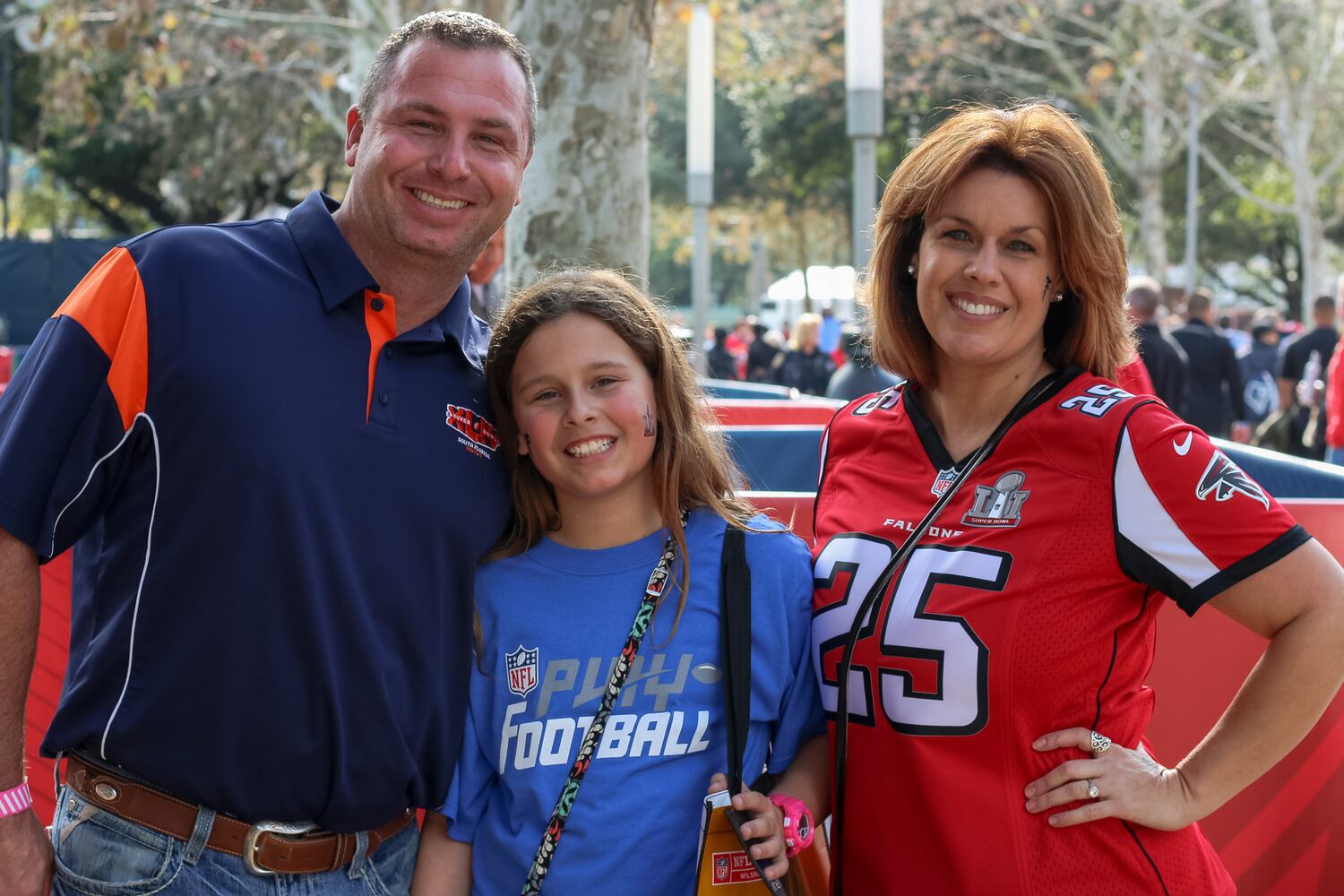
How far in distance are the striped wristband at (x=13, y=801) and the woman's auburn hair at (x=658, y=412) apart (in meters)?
0.91

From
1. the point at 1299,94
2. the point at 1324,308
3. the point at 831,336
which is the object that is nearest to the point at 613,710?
the point at 1324,308

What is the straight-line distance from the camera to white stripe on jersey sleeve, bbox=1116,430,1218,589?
2.36 m

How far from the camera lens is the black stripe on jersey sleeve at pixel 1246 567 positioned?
2.34 m

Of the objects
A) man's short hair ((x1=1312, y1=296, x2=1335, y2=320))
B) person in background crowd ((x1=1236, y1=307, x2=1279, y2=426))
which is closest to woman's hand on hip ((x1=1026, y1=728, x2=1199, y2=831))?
man's short hair ((x1=1312, y1=296, x2=1335, y2=320))

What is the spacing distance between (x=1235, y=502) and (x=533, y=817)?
1375 millimetres

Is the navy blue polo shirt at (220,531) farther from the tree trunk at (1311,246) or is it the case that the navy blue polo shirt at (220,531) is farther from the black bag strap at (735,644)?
the tree trunk at (1311,246)

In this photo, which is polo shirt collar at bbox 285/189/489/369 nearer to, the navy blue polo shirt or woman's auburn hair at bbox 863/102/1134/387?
the navy blue polo shirt

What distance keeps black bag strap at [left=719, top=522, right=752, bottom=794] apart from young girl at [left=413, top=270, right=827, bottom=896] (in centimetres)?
2

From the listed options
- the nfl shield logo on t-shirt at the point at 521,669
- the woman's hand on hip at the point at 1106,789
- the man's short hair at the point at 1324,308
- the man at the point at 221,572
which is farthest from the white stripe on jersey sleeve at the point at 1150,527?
the man's short hair at the point at 1324,308

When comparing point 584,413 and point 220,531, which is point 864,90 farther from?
point 220,531

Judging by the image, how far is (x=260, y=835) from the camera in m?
2.39

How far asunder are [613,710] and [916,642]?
1.88 feet

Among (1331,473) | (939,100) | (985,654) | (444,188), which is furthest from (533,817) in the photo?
(939,100)

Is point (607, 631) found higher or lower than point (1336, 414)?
higher
